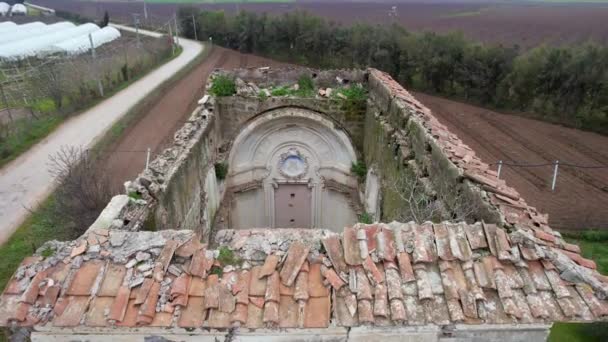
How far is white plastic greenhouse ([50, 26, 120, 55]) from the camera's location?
42.5 meters

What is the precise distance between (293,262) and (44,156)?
18843 millimetres

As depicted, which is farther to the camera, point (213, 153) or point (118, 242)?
point (213, 153)

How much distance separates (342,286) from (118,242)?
2.56 meters

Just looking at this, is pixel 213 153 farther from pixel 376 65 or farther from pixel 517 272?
pixel 376 65

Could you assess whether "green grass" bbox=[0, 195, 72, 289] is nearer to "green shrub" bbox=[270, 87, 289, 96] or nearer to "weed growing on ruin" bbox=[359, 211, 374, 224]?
"green shrub" bbox=[270, 87, 289, 96]

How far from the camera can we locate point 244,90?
47.1 feet

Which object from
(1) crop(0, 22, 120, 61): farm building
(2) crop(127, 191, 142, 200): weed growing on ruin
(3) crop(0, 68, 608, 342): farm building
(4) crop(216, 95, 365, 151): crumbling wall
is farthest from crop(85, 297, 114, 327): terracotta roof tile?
(1) crop(0, 22, 120, 61): farm building

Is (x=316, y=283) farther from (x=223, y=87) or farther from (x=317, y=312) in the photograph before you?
(x=223, y=87)

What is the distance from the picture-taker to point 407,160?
9.04 meters

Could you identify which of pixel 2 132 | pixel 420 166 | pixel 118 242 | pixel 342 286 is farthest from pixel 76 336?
pixel 2 132

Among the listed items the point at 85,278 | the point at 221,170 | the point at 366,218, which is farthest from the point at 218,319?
the point at 221,170

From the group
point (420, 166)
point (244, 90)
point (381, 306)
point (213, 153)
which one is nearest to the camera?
point (381, 306)

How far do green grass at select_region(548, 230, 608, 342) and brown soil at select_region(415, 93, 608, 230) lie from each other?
711 mm

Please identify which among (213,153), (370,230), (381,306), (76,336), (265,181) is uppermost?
(370,230)
